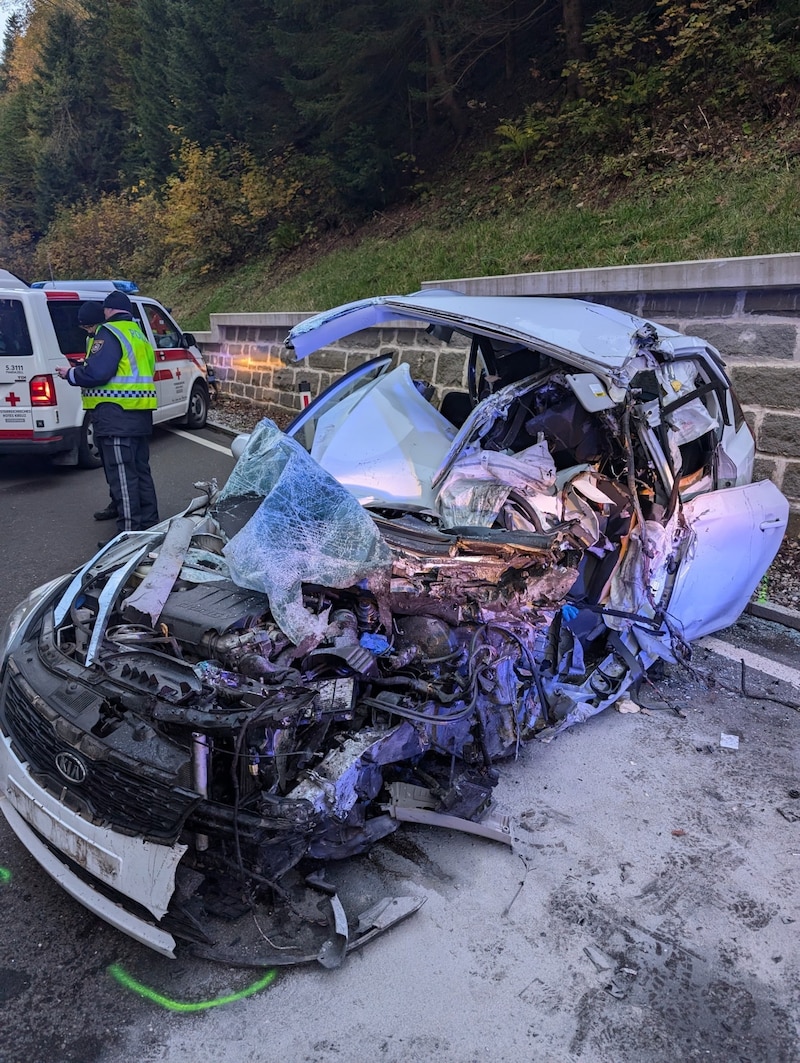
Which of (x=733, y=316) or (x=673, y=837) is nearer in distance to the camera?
(x=673, y=837)

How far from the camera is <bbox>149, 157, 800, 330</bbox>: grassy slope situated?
23.7ft

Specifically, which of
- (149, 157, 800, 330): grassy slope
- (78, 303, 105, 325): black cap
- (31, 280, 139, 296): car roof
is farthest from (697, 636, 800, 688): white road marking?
(31, 280, 139, 296): car roof

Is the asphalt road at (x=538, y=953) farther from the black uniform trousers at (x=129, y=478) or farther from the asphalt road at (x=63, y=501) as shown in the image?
the black uniform trousers at (x=129, y=478)

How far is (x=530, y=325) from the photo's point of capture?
3652 millimetres

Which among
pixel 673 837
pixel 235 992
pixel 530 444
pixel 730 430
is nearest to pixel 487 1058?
pixel 235 992

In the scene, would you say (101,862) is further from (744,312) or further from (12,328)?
(12,328)

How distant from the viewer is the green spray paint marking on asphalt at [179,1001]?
227 centimetres

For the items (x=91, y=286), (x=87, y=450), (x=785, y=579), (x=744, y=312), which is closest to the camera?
(x=785, y=579)

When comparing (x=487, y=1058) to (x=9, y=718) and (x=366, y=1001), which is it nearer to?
(x=366, y=1001)

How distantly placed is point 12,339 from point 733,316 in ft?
20.9

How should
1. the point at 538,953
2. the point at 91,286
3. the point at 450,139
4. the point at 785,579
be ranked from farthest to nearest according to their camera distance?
the point at 450,139
the point at 91,286
the point at 785,579
the point at 538,953

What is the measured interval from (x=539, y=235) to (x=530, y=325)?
6.48 meters

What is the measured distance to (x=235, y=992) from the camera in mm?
2326

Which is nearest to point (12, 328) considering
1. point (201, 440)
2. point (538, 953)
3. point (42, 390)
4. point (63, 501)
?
point (42, 390)
